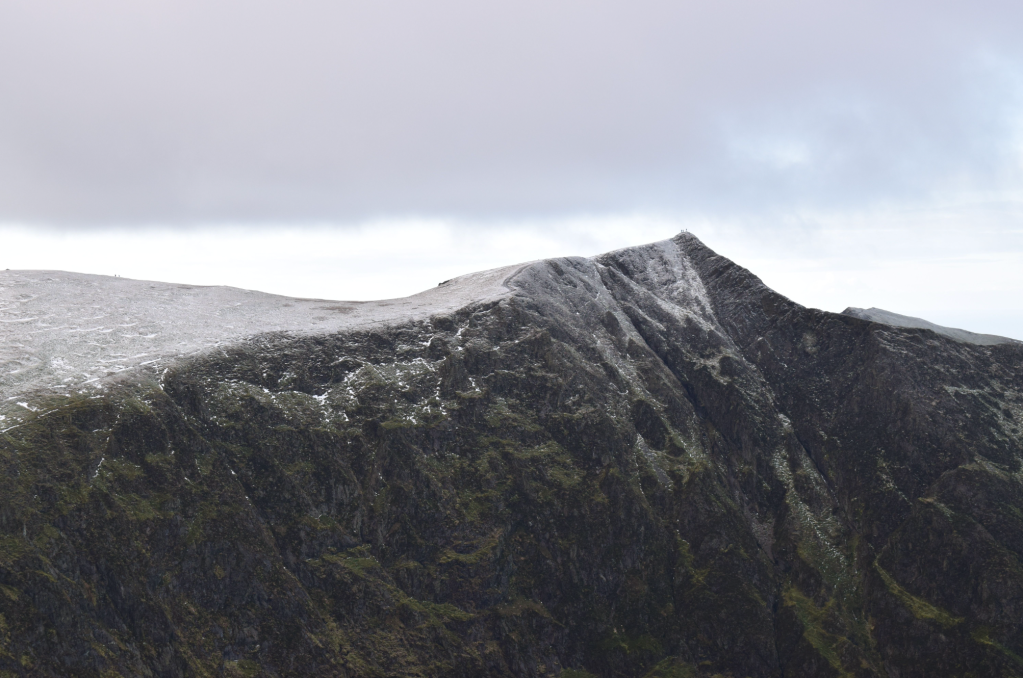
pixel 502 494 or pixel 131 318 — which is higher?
pixel 131 318

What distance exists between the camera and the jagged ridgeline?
10019 cm

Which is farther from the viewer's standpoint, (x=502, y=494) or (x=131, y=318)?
(x=131, y=318)

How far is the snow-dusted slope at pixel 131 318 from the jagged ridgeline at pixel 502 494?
2.34 ft

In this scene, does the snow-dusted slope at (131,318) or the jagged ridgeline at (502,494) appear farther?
the snow-dusted slope at (131,318)

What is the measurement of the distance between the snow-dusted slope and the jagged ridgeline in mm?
713

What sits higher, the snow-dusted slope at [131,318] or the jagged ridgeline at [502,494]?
the snow-dusted slope at [131,318]

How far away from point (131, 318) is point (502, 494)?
196 feet

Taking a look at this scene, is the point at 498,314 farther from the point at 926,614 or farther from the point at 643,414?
the point at 926,614

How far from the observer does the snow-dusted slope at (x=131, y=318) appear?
112m

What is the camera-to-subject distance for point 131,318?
130500 millimetres

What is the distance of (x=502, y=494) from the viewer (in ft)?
419

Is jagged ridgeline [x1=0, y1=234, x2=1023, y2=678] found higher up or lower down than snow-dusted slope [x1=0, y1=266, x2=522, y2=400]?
lower down

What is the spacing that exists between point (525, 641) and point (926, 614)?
55.4 meters

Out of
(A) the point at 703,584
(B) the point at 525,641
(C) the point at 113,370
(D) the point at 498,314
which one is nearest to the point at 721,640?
(A) the point at 703,584
